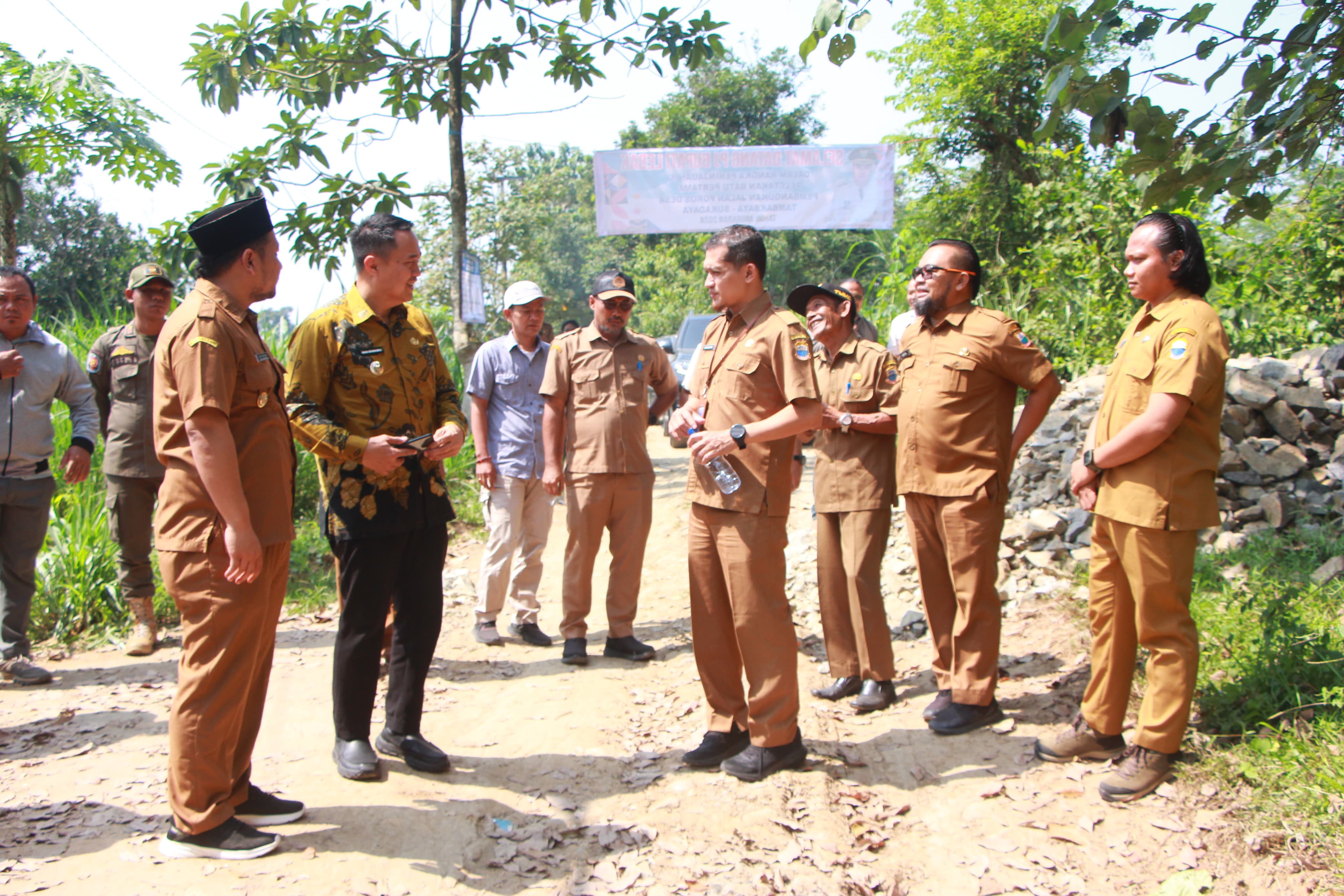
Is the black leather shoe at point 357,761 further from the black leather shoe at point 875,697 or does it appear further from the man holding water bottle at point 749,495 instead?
the black leather shoe at point 875,697

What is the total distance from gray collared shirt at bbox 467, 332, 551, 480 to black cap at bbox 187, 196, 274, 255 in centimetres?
249

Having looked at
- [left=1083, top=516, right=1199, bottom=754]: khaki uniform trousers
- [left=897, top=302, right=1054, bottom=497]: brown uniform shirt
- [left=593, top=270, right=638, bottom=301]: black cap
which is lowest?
[left=1083, top=516, right=1199, bottom=754]: khaki uniform trousers

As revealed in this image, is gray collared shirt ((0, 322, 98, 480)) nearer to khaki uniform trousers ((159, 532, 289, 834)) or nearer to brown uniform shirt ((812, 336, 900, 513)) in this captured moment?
khaki uniform trousers ((159, 532, 289, 834))

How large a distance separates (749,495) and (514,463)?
237cm

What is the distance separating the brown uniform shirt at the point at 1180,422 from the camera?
10.3ft

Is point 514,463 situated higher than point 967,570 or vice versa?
point 514,463

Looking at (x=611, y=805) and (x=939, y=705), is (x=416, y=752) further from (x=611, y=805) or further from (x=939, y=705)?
(x=939, y=705)

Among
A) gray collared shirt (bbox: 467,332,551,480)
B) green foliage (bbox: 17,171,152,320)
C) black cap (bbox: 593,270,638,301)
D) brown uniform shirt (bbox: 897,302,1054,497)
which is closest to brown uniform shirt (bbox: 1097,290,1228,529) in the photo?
brown uniform shirt (bbox: 897,302,1054,497)

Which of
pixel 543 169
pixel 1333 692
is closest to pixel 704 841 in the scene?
pixel 1333 692

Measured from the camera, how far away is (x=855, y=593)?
4355 millimetres

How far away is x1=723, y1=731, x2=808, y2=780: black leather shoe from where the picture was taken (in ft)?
11.8

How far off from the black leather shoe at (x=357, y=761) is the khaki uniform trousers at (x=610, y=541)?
1.75m

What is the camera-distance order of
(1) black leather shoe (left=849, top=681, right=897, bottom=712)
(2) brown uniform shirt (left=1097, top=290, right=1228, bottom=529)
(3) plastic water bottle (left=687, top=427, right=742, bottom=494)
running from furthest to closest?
1. (1) black leather shoe (left=849, top=681, right=897, bottom=712)
2. (3) plastic water bottle (left=687, top=427, right=742, bottom=494)
3. (2) brown uniform shirt (left=1097, top=290, right=1228, bottom=529)

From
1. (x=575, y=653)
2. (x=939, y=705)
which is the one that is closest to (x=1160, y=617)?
(x=939, y=705)
